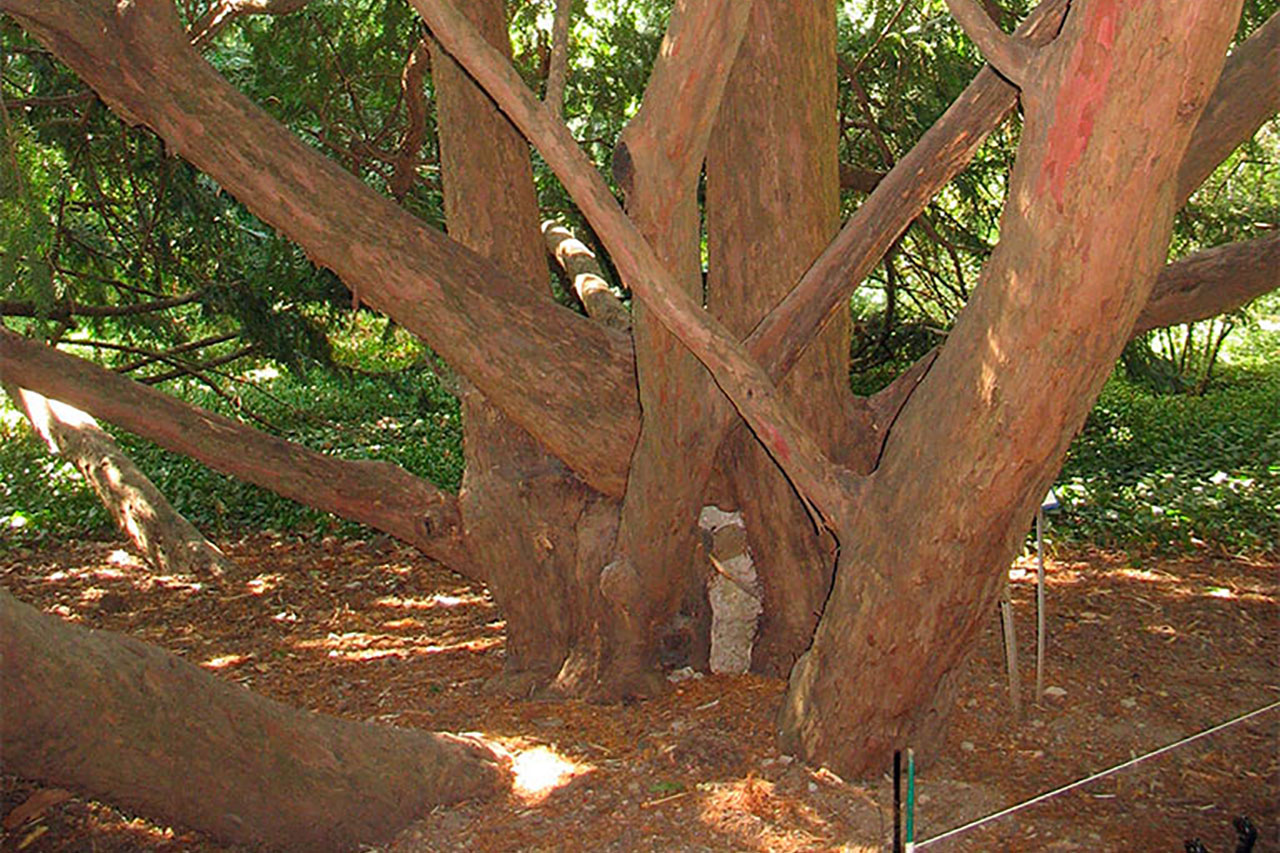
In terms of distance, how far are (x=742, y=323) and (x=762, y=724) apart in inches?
54.8

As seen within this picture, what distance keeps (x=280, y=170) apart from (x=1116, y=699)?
11.5 feet

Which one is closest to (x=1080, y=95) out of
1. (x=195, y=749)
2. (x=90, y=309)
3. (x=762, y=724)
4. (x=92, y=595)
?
(x=762, y=724)

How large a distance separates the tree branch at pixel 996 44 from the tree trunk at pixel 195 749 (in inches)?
96.8

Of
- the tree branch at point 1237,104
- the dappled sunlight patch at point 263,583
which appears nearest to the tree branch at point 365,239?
the tree branch at point 1237,104

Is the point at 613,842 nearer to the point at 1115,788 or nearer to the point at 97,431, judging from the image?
the point at 1115,788

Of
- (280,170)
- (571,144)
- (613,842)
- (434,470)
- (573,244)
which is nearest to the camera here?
(571,144)

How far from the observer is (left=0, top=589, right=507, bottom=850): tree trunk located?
2.67 m

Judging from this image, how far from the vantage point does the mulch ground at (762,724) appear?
11.5 ft

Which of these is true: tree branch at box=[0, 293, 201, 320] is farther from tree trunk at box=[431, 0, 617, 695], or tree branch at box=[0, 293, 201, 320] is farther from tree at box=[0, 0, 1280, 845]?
tree trunk at box=[431, 0, 617, 695]

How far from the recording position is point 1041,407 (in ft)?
10.0

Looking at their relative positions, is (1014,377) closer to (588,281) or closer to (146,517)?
(588,281)

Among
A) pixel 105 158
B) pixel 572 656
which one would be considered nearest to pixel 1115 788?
pixel 572 656

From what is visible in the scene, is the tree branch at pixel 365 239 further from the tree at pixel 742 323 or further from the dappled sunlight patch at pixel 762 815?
the dappled sunlight patch at pixel 762 815

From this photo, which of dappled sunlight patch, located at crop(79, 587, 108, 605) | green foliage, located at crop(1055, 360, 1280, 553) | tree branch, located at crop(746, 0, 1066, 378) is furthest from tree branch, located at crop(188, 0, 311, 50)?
green foliage, located at crop(1055, 360, 1280, 553)
